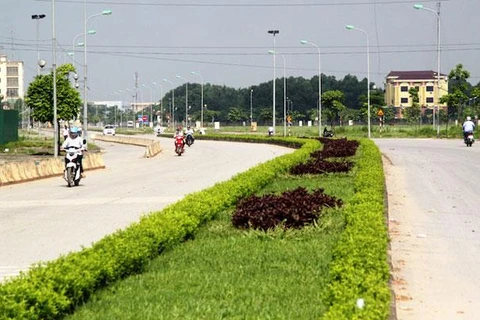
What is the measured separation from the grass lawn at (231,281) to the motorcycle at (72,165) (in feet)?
38.9

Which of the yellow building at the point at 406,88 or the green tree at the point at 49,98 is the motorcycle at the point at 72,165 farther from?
the yellow building at the point at 406,88

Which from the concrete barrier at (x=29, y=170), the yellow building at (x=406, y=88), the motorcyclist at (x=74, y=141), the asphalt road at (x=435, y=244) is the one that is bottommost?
the asphalt road at (x=435, y=244)

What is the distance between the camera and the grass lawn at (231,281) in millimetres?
6516

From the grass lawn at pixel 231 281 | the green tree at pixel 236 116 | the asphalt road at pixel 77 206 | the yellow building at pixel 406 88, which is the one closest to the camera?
the grass lawn at pixel 231 281

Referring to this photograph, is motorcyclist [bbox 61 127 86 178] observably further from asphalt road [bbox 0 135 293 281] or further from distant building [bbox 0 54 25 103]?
distant building [bbox 0 54 25 103]

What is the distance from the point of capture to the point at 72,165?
22.6 m

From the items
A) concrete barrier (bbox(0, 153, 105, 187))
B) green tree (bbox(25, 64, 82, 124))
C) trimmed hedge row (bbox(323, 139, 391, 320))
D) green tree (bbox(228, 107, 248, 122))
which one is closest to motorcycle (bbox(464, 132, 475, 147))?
concrete barrier (bbox(0, 153, 105, 187))

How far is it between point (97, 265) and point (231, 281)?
Answer: 4.05ft

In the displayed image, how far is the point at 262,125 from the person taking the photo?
144 m

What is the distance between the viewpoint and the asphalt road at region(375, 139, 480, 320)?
8.07 metres

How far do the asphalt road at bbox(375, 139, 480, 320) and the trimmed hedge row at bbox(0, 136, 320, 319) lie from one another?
259cm

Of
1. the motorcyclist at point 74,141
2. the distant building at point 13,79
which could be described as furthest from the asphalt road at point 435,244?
the distant building at point 13,79

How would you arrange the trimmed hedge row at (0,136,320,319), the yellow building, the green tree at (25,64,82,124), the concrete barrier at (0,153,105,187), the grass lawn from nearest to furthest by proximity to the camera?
1. the trimmed hedge row at (0,136,320,319)
2. the grass lawn
3. the concrete barrier at (0,153,105,187)
4. the green tree at (25,64,82,124)
5. the yellow building

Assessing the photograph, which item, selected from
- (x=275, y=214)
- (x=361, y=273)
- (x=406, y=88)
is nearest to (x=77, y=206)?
(x=275, y=214)
